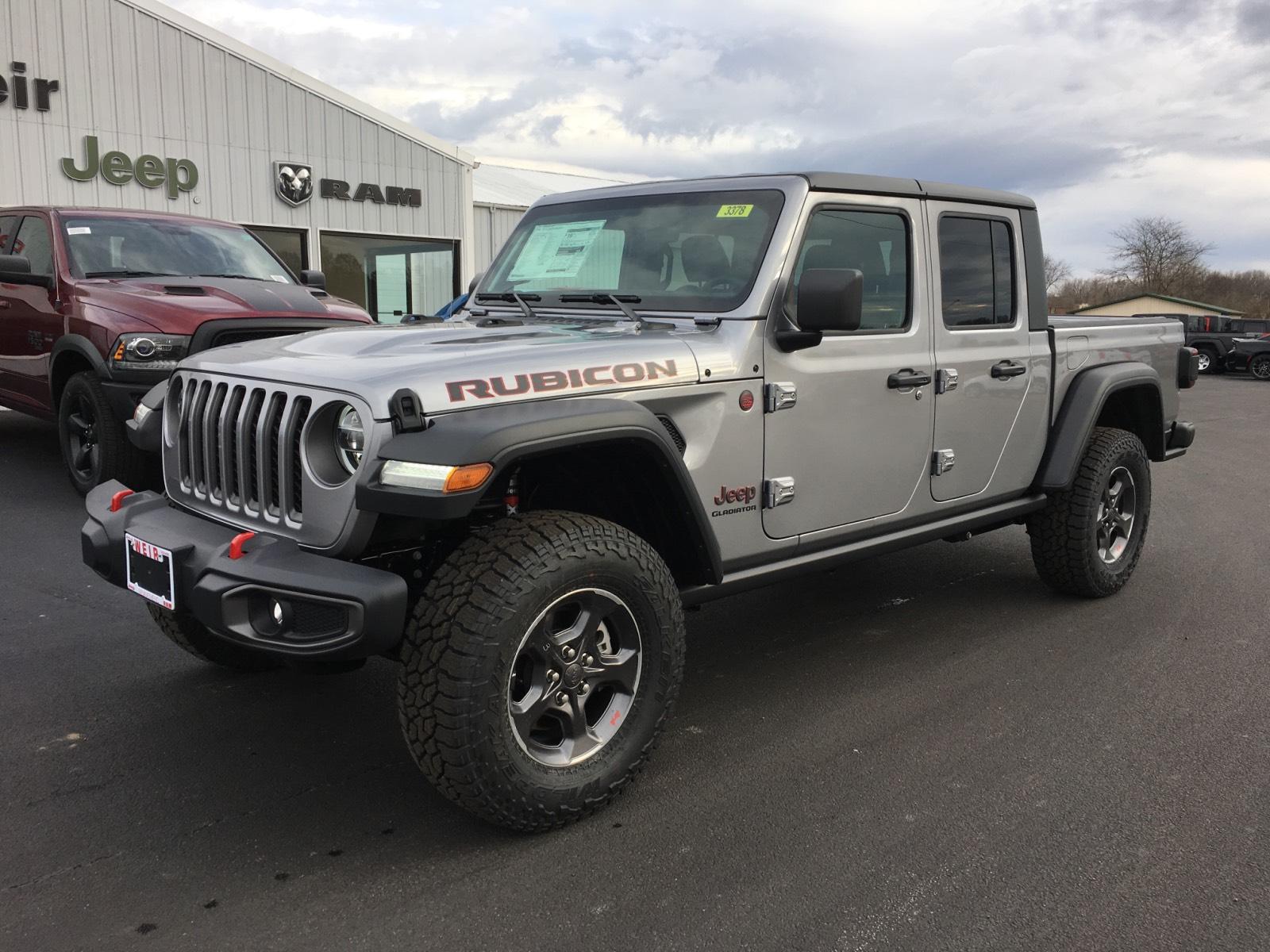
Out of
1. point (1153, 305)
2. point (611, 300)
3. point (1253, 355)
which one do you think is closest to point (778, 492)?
point (611, 300)

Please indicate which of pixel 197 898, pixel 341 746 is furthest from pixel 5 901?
pixel 341 746

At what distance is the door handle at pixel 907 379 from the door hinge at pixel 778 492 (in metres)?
0.66

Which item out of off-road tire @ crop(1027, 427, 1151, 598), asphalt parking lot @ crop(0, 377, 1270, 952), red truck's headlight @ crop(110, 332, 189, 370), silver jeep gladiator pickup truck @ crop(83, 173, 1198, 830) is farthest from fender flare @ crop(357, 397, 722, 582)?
red truck's headlight @ crop(110, 332, 189, 370)

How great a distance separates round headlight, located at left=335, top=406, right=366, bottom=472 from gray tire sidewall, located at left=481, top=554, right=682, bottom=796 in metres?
0.60

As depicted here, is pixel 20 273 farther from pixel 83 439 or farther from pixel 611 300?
pixel 611 300

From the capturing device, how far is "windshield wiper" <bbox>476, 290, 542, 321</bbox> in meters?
4.05

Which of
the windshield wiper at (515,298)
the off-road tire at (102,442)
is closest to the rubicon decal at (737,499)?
the windshield wiper at (515,298)

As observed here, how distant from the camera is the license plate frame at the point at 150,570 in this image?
2928 millimetres

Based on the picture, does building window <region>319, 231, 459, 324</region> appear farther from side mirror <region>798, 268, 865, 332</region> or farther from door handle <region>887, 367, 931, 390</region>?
side mirror <region>798, 268, 865, 332</region>

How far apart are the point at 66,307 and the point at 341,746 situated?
16.0 feet

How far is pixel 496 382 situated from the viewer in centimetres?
288

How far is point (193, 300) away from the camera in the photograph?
6.73m

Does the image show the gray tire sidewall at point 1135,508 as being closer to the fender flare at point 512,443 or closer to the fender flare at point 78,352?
the fender flare at point 512,443

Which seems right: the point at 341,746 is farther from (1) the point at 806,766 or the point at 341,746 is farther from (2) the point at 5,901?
(1) the point at 806,766
